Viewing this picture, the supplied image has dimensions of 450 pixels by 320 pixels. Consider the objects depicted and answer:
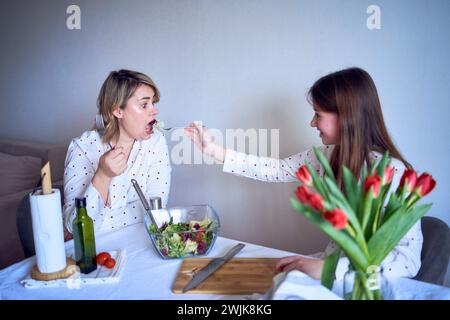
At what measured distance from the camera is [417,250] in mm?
931

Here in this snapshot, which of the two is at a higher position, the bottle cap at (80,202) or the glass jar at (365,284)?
the bottle cap at (80,202)

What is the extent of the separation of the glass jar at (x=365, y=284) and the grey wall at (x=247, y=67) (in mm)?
1105

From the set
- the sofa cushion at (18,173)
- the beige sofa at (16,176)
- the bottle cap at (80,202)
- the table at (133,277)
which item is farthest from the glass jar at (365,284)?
the sofa cushion at (18,173)

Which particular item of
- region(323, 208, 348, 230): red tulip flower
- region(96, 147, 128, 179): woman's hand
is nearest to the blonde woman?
region(96, 147, 128, 179): woman's hand

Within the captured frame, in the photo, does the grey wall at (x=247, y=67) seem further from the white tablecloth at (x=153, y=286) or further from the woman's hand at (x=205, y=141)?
the white tablecloth at (x=153, y=286)

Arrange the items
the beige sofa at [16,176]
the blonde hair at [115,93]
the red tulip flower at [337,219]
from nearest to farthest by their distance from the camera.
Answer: the red tulip flower at [337,219] < the blonde hair at [115,93] < the beige sofa at [16,176]

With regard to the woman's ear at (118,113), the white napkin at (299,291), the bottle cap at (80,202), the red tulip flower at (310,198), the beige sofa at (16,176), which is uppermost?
the woman's ear at (118,113)

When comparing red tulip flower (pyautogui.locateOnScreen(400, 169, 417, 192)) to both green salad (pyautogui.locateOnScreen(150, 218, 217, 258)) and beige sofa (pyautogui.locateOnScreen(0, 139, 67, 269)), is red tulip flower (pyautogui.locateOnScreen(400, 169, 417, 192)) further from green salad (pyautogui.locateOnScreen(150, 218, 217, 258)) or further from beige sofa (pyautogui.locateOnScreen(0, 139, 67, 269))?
beige sofa (pyautogui.locateOnScreen(0, 139, 67, 269))

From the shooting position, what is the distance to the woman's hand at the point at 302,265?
0.86m

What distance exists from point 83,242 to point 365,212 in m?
0.67

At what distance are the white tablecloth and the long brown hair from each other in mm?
352

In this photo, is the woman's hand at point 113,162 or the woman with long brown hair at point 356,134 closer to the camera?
the woman with long brown hair at point 356,134

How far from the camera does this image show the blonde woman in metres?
1.37

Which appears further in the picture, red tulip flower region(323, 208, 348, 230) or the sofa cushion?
the sofa cushion
